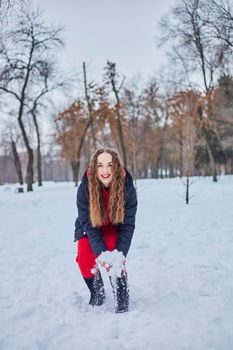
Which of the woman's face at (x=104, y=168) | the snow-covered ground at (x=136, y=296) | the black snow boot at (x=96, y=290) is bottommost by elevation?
the snow-covered ground at (x=136, y=296)

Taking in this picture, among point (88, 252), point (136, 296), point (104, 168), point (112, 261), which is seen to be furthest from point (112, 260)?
point (104, 168)

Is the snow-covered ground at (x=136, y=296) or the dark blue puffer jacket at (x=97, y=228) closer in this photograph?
the snow-covered ground at (x=136, y=296)

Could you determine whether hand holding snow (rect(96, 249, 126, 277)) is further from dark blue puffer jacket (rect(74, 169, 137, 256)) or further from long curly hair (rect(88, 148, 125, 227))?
long curly hair (rect(88, 148, 125, 227))

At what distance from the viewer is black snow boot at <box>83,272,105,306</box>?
10.2 feet

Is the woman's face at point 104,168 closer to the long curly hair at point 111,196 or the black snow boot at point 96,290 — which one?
the long curly hair at point 111,196

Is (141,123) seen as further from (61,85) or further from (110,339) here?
(110,339)

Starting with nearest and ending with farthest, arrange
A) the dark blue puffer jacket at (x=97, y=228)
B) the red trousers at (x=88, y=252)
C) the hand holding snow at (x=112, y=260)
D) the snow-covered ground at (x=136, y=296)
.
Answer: the snow-covered ground at (x=136, y=296)
the hand holding snow at (x=112, y=260)
the dark blue puffer jacket at (x=97, y=228)
the red trousers at (x=88, y=252)

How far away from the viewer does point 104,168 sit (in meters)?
3.09

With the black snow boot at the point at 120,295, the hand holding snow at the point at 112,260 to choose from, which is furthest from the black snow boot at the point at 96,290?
the hand holding snow at the point at 112,260

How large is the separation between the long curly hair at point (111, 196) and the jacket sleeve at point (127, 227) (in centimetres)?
8

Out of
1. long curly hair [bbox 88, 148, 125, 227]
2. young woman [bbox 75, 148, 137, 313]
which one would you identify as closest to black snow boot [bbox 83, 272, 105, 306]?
young woman [bbox 75, 148, 137, 313]

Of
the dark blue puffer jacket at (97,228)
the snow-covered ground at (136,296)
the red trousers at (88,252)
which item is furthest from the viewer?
the red trousers at (88,252)

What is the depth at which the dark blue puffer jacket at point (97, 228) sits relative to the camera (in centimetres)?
293

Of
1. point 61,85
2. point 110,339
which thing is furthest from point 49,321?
point 61,85
